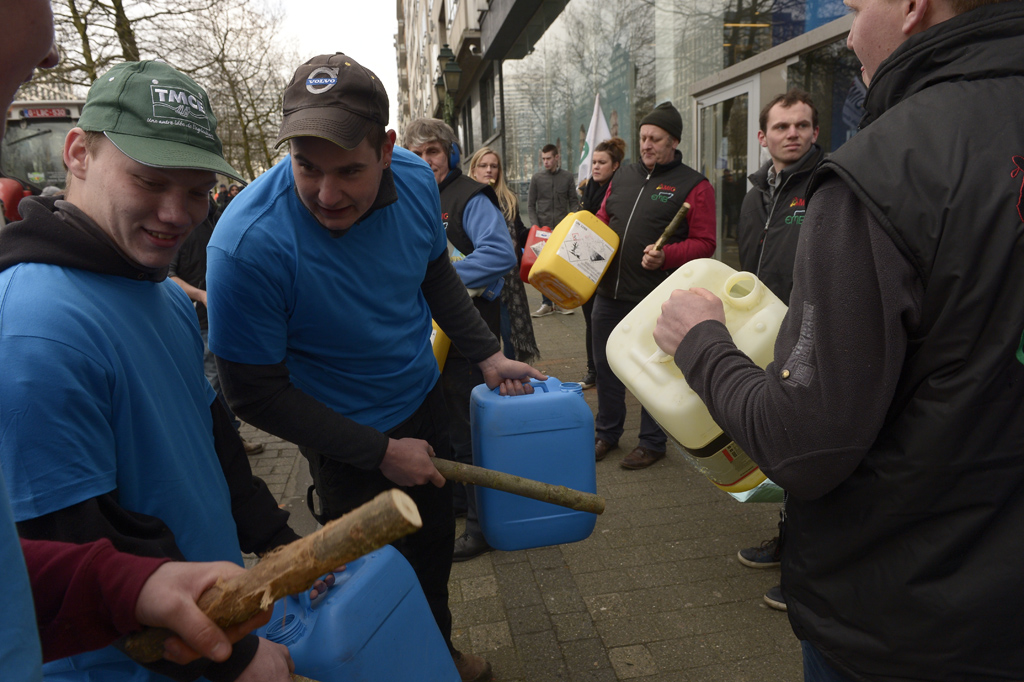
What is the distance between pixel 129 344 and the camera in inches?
47.4

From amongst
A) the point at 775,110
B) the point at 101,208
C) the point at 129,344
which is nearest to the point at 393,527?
the point at 129,344

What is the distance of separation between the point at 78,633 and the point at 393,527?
48 centimetres

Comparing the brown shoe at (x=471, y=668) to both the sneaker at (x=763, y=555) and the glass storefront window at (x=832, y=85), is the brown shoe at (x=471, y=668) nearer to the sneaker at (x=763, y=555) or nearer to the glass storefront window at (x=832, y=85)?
the sneaker at (x=763, y=555)

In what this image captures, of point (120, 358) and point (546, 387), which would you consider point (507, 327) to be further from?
point (120, 358)

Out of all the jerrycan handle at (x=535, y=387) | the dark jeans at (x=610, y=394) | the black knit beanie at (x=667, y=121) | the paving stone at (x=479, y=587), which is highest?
the black knit beanie at (x=667, y=121)

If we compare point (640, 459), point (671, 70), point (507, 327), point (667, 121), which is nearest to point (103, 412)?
point (507, 327)

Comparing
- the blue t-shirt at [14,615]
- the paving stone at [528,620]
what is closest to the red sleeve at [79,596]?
the blue t-shirt at [14,615]

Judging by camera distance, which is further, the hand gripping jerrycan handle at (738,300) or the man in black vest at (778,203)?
the man in black vest at (778,203)

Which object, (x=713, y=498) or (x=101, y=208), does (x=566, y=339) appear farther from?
(x=101, y=208)

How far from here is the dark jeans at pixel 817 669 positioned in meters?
1.24

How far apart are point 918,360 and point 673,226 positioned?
3.09 meters

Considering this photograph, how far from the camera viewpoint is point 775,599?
8.99 ft

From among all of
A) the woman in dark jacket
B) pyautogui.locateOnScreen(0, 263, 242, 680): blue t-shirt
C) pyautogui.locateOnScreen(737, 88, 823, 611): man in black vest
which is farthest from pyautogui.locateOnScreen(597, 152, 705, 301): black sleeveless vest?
pyautogui.locateOnScreen(0, 263, 242, 680): blue t-shirt

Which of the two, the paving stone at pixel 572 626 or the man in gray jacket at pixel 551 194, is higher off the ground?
the man in gray jacket at pixel 551 194
